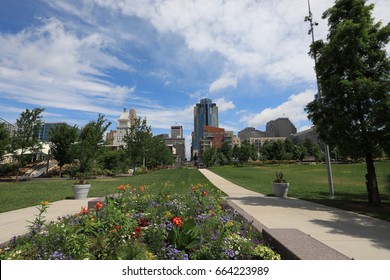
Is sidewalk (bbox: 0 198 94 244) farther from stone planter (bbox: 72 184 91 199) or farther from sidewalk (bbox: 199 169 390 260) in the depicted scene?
sidewalk (bbox: 199 169 390 260)

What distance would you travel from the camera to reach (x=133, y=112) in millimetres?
152625

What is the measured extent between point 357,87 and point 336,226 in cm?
546

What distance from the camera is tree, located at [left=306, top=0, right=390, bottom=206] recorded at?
8.80 meters

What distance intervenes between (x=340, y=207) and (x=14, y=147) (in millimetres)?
30392

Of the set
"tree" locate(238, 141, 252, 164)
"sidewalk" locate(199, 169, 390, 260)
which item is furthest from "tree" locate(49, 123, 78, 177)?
"tree" locate(238, 141, 252, 164)

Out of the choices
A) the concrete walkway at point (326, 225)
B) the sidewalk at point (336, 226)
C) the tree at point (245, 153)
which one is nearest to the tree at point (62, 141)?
the concrete walkway at point (326, 225)

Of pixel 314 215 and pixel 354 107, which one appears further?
pixel 354 107

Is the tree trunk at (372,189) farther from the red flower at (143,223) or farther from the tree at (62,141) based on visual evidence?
the tree at (62,141)

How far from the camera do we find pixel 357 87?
882 centimetres

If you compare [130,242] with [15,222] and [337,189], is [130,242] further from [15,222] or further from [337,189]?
[337,189]

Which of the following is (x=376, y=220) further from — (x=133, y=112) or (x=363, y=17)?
(x=133, y=112)

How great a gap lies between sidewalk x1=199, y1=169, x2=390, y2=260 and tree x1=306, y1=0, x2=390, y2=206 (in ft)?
9.30

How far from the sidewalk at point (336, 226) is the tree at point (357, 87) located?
112 inches
